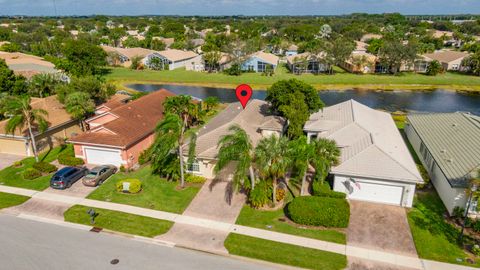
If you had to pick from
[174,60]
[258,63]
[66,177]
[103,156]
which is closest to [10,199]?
[66,177]

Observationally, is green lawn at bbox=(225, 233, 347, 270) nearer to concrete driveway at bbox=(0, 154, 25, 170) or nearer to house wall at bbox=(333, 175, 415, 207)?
house wall at bbox=(333, 175, 415, 207)

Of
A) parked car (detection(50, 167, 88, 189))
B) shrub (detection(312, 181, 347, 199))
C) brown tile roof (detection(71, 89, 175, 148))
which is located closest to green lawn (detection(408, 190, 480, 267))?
shrub (detection(312, 181, 347, 199))

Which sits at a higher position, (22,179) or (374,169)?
(374,169)

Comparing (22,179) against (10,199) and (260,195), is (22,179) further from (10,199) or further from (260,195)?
(260,195)

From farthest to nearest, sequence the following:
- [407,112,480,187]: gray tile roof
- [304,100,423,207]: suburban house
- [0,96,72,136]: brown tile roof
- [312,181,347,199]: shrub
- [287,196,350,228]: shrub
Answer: [0,96,72,136]: brown tile roof < [312,181,347,199]: shrub < [304,100,423,207]: suburban house < [407,112,480,187]: gray tile roof < [287,196,350,228]: shrub

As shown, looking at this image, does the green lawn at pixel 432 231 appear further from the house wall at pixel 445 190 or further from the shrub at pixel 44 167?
the shrub at pixel 44 167

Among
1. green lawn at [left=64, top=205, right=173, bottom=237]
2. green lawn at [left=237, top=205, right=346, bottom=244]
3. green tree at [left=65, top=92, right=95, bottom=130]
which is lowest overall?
green lawn at [left=64, top=205, right=173, bottom=237]
